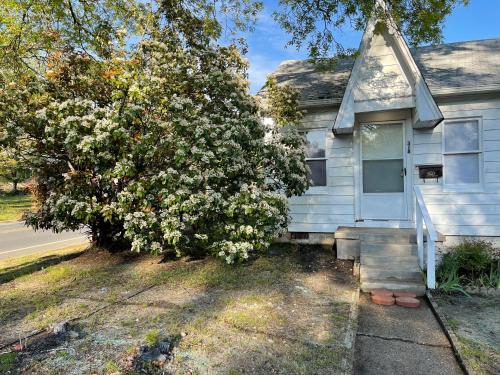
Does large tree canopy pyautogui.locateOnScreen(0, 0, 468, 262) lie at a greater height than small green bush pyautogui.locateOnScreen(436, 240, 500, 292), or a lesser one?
greater

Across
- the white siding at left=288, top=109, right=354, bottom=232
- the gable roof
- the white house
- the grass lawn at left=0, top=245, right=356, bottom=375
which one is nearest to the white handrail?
the white house

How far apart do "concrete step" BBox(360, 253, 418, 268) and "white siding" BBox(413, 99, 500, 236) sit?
1629 millimetres

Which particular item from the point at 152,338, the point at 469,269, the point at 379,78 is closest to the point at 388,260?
the point at 469,269

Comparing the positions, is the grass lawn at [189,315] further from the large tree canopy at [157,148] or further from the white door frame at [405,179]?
the white door frame at [405,179]

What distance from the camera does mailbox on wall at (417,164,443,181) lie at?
7.54 metres

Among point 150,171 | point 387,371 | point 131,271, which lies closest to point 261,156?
point 150,171

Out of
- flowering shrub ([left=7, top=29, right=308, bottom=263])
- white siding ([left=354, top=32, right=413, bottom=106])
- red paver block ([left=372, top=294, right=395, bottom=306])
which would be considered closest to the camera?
red paver block ([left=372, top=294, right=395, bottom=306])

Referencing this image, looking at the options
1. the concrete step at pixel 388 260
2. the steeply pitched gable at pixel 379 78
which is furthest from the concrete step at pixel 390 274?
the steeply pitched gable at pixel 379 78

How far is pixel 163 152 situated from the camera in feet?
22.0

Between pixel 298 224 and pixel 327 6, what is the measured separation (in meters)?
5.45

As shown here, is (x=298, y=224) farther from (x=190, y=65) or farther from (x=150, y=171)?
(x=190, y=65)

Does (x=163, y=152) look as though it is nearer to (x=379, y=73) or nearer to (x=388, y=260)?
(x=388, y=260)

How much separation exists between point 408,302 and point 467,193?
3.39 metres

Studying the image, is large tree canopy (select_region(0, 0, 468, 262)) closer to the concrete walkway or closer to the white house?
the white house
